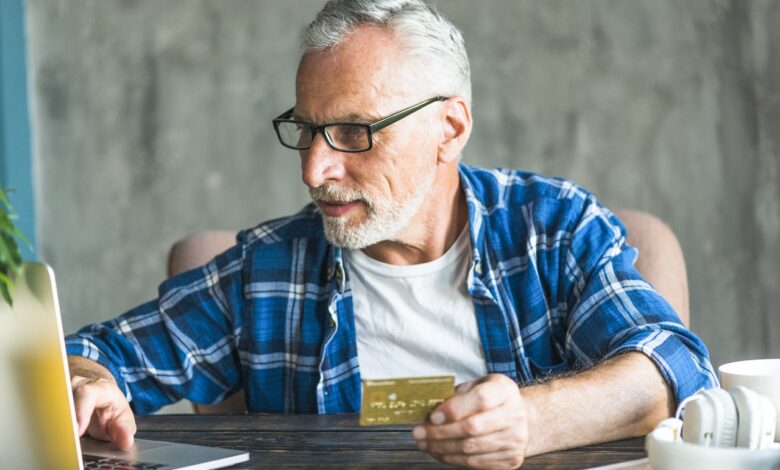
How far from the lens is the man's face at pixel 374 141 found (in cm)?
192

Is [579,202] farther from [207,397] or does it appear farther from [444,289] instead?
[207,397]

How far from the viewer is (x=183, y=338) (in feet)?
6.89

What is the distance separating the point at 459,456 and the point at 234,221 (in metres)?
2.61

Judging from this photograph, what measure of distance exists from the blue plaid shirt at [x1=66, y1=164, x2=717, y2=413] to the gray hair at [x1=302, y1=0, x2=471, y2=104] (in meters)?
0.23

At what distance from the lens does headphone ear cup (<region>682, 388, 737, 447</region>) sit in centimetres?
114

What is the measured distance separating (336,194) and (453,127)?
0.98 ft

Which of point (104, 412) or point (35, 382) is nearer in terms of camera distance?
point (35, 382)

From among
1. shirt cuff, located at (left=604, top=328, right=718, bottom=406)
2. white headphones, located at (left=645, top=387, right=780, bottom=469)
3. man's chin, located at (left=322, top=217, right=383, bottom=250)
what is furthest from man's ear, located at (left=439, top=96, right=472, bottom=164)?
white headphones, located at (left=645, top=387, right=780, bottom=469)

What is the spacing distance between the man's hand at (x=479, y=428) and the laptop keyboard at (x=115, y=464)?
0.36 meters

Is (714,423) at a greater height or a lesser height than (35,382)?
lesser

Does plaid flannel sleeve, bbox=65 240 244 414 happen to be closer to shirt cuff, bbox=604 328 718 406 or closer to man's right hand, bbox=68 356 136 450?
man's right hand, bbox=68 356 136 450

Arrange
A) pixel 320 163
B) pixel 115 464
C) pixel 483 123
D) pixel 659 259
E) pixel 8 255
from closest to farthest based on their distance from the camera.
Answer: pixel 8 255, pixel 115 464, pixel 320 163, pixel 659 259, pixel 483 123

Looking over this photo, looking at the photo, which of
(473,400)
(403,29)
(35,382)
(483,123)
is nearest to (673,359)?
(473,400)

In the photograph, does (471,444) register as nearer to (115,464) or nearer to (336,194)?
(115,464)
